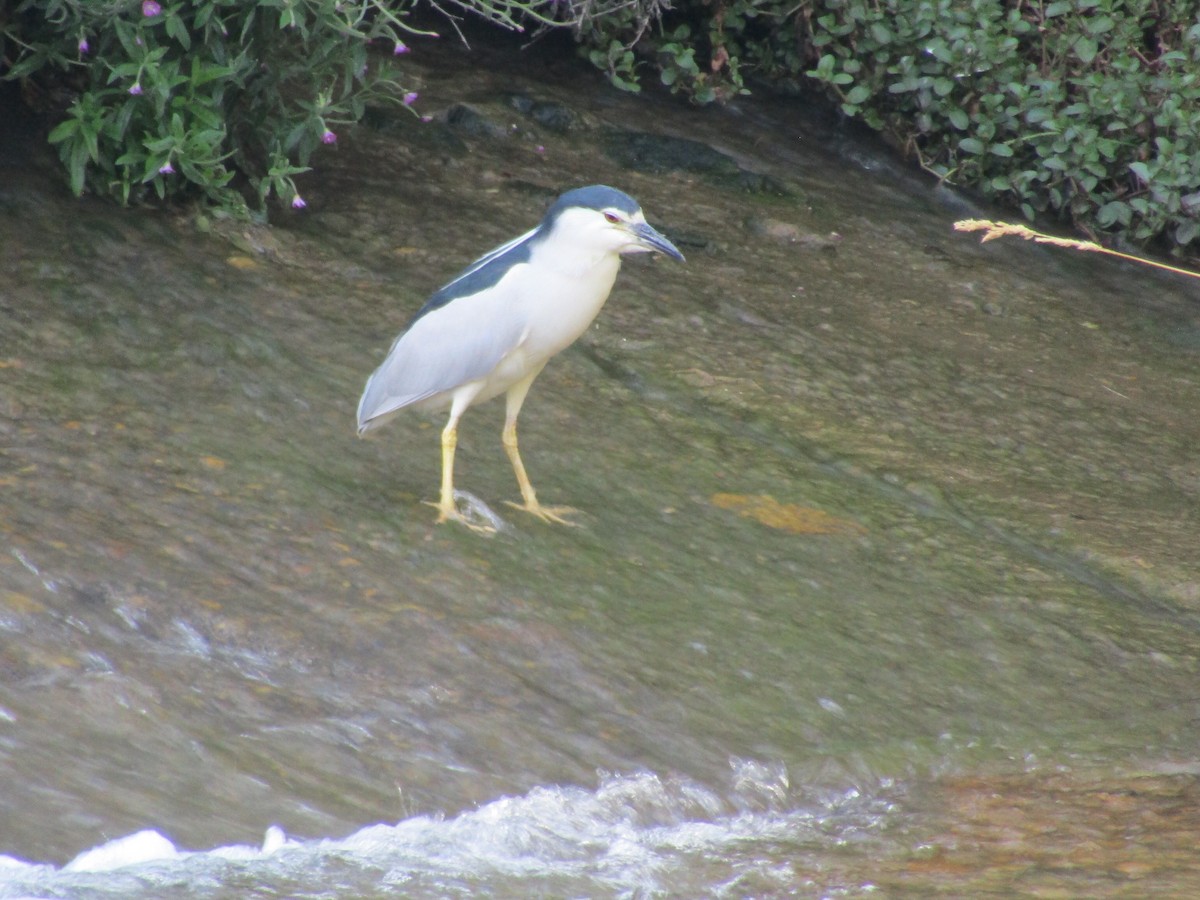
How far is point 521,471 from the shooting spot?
14.5 feet

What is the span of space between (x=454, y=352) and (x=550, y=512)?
1.73 feet

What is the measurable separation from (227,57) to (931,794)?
12.5 ft

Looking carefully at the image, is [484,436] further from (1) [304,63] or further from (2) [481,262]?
(1) [304,63]

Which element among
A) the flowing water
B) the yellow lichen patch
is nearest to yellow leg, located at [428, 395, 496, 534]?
the flowing water

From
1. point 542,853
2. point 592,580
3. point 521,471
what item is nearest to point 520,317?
point 521,471

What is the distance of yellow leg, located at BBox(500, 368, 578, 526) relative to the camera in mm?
4336

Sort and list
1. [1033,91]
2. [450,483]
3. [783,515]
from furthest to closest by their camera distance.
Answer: [1033,91] < [783,515] < [450,483]

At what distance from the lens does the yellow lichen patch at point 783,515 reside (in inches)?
179

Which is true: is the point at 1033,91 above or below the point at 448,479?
above

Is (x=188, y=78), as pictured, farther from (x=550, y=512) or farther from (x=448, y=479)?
(x=550, y=512)

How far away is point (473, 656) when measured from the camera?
11.6 ft

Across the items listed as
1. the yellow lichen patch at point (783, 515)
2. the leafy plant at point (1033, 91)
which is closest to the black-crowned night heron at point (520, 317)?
the yellow lichen patch at point (783, 515)

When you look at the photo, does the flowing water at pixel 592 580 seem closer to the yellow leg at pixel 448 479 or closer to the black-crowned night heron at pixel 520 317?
the yellow leg at pixel 448 479

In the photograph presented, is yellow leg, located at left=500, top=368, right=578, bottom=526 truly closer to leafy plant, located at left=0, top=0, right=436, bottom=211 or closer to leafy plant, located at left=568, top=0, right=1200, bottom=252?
leafy plant, located at left=0, top=0, right=436, bottom=211
